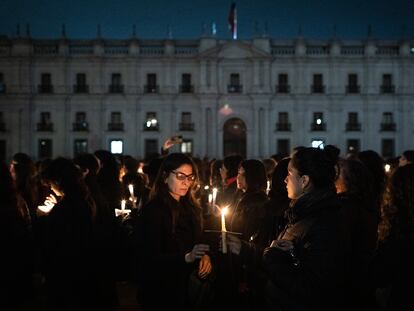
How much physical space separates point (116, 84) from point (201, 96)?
7491mm

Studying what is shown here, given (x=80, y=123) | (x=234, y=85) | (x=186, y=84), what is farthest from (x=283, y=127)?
(x=80, y=123)

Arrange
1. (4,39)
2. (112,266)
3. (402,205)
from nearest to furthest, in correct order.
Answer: (402,205), (112,266), (4,39)

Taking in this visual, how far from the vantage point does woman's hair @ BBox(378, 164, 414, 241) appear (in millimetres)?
3139

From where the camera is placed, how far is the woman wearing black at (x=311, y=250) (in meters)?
2.91

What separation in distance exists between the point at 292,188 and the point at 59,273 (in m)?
2.51

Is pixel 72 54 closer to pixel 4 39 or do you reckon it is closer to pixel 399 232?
pixel 4 39

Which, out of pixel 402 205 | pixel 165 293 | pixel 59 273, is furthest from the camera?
pixel 59 273

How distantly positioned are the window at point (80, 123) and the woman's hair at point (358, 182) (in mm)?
38552

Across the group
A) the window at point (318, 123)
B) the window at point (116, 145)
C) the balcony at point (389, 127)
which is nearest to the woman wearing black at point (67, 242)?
the window at point (116, 145)

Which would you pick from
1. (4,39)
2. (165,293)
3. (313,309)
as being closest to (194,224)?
(165,293)

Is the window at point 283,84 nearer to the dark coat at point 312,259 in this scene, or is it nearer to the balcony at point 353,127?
the balcony at point 353,127

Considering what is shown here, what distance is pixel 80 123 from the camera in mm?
41312

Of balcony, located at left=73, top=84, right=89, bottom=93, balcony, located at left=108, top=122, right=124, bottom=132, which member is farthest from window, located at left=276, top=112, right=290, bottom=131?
balcony, located at left=73, top=84, right=89, bottom=93

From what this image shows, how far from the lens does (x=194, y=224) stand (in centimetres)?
429
